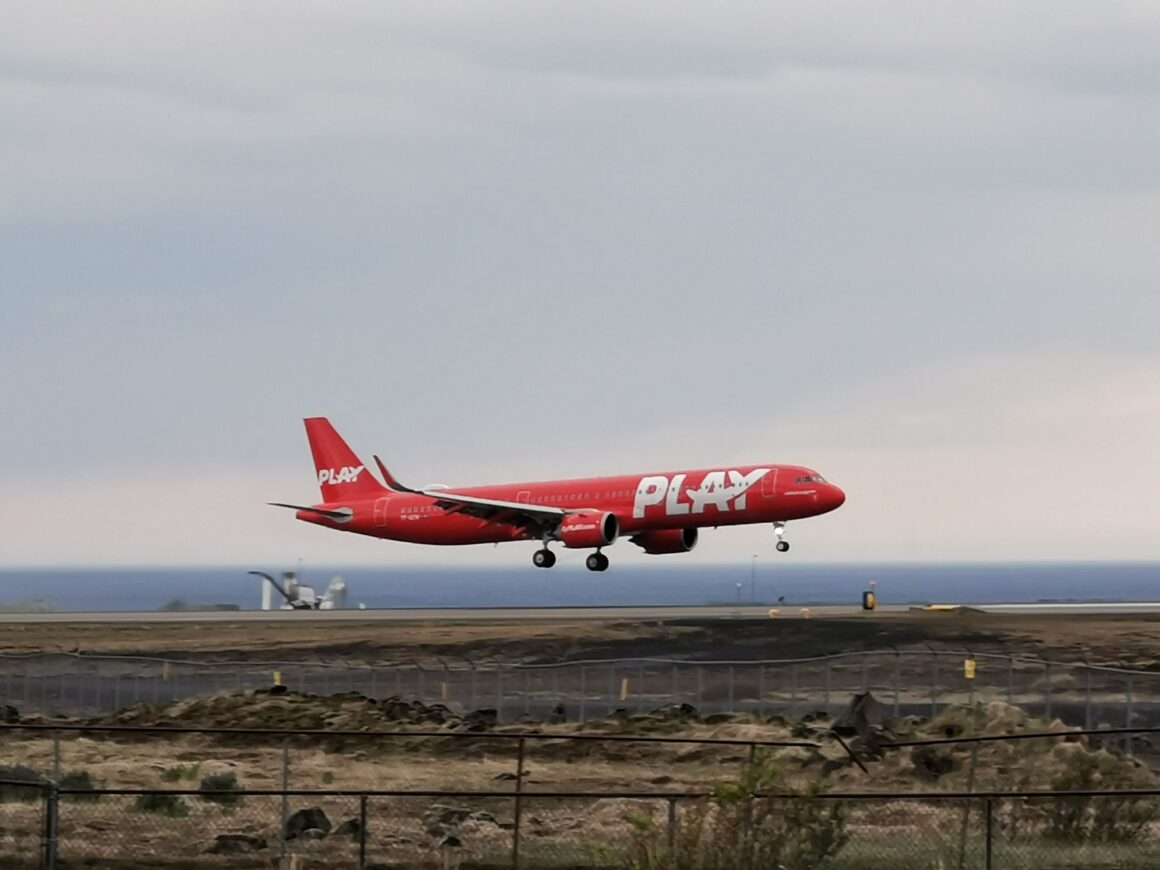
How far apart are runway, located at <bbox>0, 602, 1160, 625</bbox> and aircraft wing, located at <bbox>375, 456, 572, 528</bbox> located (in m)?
4.08

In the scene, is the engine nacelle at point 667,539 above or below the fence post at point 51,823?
above

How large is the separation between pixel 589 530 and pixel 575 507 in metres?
3.46

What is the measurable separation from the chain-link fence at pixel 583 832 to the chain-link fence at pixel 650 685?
1373 centimetres

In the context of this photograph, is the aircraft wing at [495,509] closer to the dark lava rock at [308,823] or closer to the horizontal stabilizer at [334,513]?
the horizontal stabilizer at [334,513]

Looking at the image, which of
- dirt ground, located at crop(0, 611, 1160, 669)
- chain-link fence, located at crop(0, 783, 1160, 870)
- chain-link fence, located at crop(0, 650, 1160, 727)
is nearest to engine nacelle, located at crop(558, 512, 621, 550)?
dirt ground, located at crop(0, 611, 1160, 669)

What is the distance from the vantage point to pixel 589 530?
75.8m

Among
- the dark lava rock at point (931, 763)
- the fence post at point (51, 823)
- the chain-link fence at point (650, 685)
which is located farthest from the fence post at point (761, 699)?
the fence post at point (51, 823)

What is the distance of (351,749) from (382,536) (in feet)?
172

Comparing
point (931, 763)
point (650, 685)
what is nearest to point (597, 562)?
point (650, 685)

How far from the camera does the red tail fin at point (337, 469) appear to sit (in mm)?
90875

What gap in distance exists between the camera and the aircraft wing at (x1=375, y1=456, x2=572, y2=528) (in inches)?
3095

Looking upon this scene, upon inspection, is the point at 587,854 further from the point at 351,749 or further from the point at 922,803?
the point at 351,749

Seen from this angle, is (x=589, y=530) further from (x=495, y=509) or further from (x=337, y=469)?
(x=337, y=469)

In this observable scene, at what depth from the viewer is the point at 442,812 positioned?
25.3m
